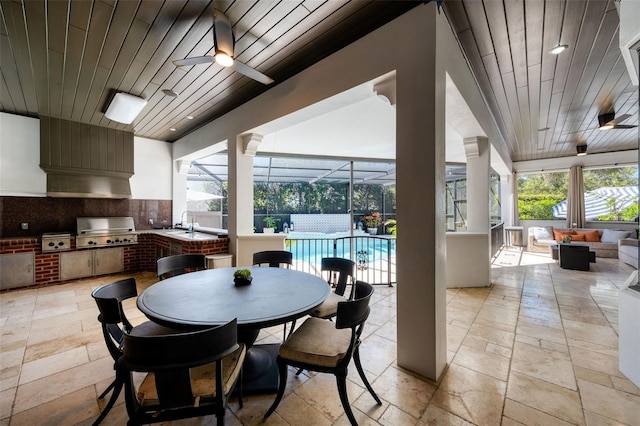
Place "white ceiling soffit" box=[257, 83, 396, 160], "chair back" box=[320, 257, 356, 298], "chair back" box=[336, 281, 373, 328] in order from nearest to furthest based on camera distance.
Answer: "chair back" box=[336, 281, 373, 328] < "chair back" box=[320, 257, 356, 298] < "white ceiling soffit" box=[257, 83, 396, 160]

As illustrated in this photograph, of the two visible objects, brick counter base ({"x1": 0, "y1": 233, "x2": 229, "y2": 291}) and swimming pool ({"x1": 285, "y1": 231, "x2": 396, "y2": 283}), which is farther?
swimming pool ({"x1": 285, "y1": 231, "x2": 396, "y2": 283})

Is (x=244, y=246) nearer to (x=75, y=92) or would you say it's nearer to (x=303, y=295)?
(x=303, y=295)

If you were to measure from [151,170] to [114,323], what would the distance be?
16.3ft

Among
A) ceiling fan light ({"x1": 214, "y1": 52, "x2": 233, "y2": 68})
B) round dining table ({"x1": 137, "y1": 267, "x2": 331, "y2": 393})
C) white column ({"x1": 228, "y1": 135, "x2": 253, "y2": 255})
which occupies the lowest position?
round dining table ({"x1": 137, "y1": 267, "x2": 331, "y2": 393})

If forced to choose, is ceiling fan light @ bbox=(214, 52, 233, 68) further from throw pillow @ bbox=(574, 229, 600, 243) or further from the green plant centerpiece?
throw pillow @ bbox=(574, 229, 600, 243)

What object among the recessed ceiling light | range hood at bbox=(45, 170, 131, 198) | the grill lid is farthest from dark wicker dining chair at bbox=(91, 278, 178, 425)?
the recessed ceiling light

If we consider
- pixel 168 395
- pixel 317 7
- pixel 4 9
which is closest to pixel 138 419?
pixel 168 395

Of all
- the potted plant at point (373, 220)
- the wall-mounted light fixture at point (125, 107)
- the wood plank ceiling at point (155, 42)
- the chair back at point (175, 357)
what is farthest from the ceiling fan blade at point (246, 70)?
the potted plant at point (373, 220)

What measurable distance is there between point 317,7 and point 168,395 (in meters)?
2.62

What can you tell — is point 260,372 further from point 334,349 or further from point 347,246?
point 347,246

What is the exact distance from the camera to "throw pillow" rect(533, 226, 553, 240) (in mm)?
7568

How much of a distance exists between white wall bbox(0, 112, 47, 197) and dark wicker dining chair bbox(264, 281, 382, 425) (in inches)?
213

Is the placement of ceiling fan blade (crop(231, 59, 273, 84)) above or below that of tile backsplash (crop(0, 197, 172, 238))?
above

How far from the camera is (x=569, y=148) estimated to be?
22.6 ft
